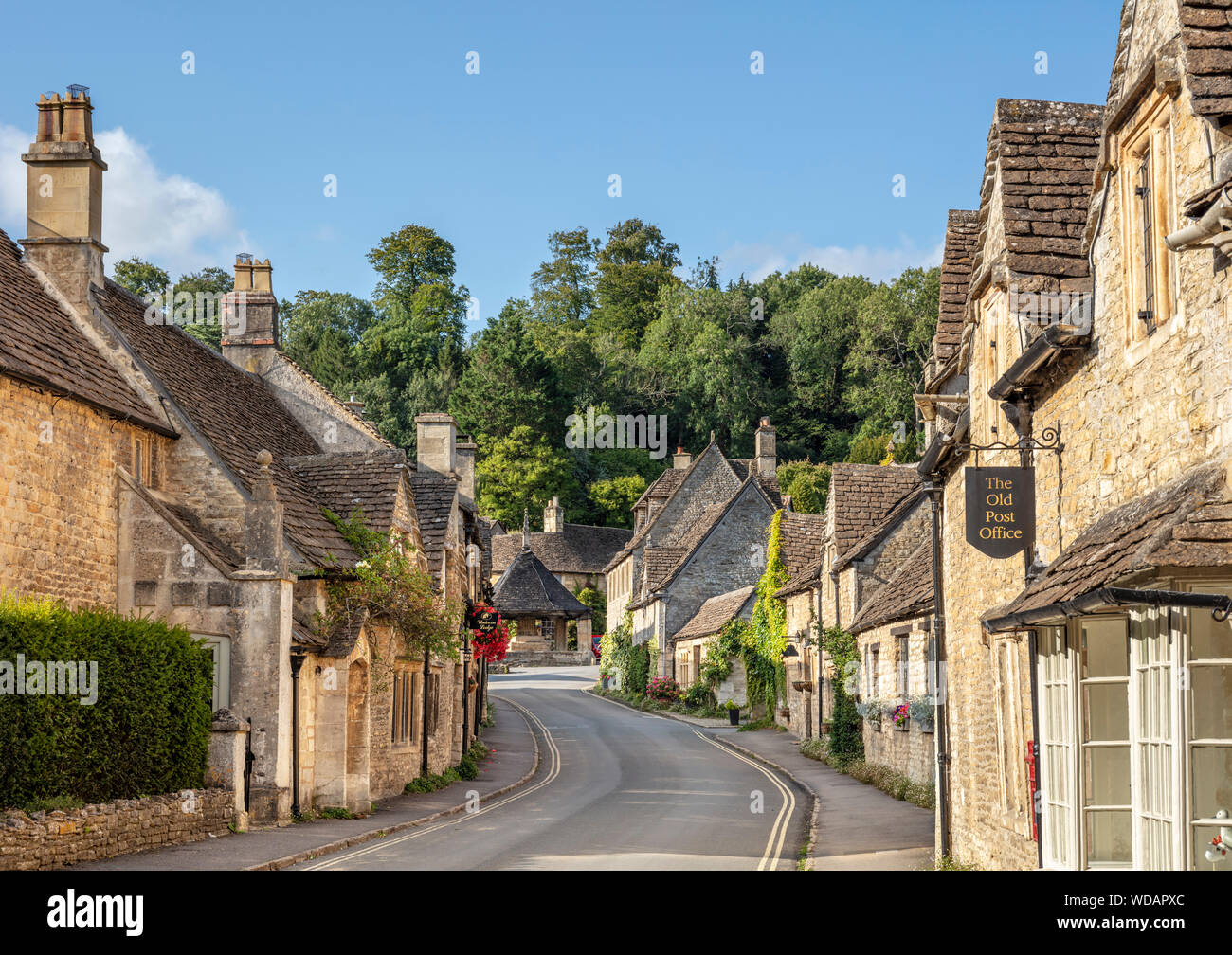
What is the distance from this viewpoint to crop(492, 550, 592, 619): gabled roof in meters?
73.4

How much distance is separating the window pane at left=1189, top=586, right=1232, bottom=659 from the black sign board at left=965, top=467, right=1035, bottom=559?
142 inches

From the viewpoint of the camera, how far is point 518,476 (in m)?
85.6

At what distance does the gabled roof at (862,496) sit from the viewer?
31.1 metres

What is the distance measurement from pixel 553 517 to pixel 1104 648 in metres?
78.1

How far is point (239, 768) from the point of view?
1802cm

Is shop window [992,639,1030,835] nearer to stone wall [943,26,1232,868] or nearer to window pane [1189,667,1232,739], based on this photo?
stone wall [943,26,1232,868]

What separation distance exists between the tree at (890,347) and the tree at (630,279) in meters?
25.8

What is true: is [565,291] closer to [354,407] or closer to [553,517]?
[553,517]

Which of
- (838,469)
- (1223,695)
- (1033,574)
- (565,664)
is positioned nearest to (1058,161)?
(1033,574)

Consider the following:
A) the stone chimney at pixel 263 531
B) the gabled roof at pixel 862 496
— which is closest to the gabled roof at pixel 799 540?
the gabled roof at pixel 862 496

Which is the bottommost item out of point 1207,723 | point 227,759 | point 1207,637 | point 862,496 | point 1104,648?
point 227,759

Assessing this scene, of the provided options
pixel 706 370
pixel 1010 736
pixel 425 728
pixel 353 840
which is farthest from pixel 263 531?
pixel 706 370

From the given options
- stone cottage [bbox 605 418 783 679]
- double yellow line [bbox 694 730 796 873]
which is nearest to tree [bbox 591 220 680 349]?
stone cottage [bbox 605 418 783 679]

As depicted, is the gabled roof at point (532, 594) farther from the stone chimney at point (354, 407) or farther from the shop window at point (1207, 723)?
the shop window at point (1207, 723)
